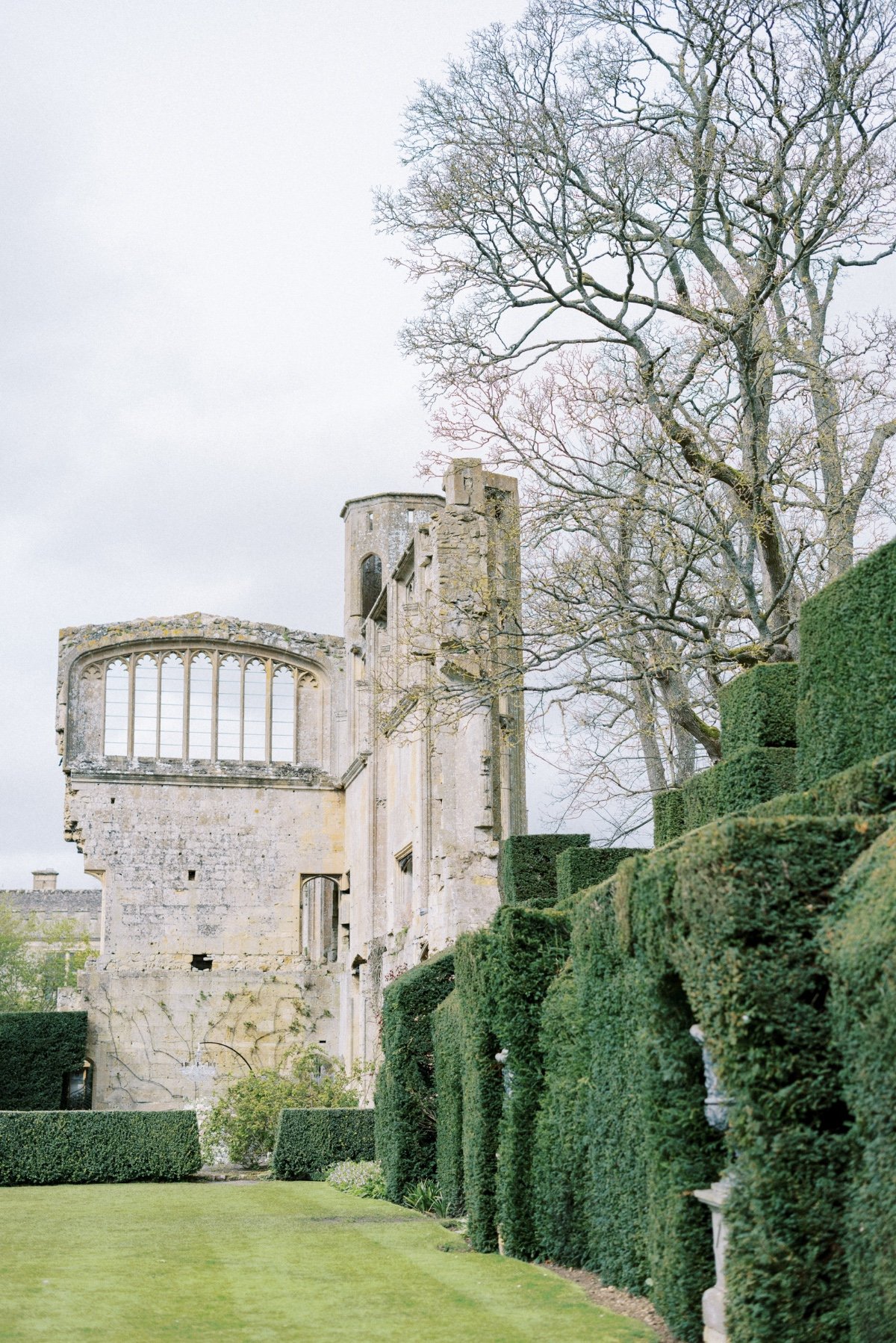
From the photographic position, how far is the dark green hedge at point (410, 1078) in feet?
50.8

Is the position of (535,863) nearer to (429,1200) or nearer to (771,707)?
(429,1200)

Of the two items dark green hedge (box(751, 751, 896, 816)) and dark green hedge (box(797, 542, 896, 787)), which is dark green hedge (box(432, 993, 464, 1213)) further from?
dark green hedge (box(751, 751, 896, 816))

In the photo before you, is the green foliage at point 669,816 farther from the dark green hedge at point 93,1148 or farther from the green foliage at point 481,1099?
the dark green hedge at point 93,1148

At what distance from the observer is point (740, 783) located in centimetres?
1104

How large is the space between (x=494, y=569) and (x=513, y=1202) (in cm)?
1146

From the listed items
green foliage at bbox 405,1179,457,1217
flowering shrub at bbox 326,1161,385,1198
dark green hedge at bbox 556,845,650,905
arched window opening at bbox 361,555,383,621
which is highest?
arched window opening at bbox 361,555,383,621

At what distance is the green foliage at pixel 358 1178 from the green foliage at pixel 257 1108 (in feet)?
11.8

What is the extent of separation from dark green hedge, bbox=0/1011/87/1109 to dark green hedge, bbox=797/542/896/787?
68.0 ft

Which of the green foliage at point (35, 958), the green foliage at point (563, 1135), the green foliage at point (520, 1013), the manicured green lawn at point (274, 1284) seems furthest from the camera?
the green foliage at point (35, 958)

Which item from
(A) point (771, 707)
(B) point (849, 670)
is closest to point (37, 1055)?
(A) point (771, 707)

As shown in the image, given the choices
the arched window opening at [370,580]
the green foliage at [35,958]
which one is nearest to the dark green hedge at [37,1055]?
the arched window opening at [370,580]

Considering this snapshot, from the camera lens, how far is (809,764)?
9641mm

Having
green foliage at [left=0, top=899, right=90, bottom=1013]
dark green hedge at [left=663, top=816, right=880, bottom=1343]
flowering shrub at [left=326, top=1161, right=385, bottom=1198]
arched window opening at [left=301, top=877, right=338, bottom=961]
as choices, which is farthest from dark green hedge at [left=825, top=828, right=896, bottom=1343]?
green foliage at [left=0, top=899, right=90, bottom=1013]

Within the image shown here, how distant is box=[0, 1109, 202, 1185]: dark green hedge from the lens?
20.3 m
